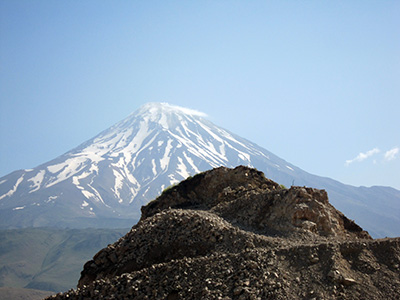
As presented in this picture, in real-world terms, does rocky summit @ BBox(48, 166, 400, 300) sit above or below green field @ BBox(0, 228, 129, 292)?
above

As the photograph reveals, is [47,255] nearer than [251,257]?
No

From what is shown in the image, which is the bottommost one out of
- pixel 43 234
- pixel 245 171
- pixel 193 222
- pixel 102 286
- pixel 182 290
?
pixel 43 234

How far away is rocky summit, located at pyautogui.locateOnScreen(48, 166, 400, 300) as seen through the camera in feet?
37.0

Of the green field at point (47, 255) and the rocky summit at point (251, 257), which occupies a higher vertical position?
the rocky summit at point (251, 257)

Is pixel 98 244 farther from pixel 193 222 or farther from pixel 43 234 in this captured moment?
pixel 193 222

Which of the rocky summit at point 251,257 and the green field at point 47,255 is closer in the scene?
the rocky summit at point 251,257

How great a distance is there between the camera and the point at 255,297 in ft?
35.3

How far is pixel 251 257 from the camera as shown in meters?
12.2

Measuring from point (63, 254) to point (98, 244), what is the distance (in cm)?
1553

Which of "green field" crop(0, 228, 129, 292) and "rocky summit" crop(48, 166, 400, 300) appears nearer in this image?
"rocky summit" crop(48, 166, 400, 300)

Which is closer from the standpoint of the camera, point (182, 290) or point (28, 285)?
point (182, 290)

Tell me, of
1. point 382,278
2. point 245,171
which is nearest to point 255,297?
point 382,278

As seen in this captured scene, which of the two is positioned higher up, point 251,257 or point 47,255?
point 251,257

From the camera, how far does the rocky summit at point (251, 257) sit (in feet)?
37.0
